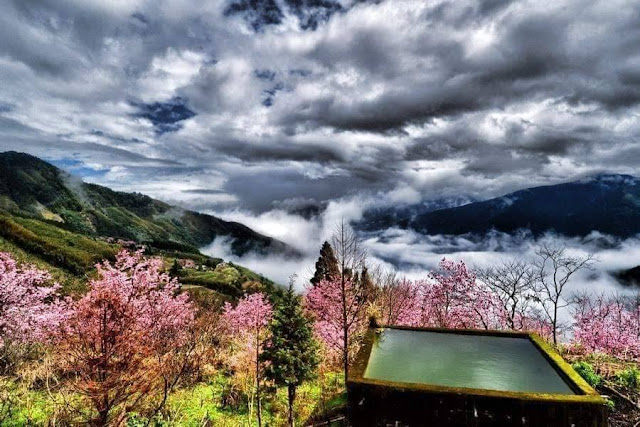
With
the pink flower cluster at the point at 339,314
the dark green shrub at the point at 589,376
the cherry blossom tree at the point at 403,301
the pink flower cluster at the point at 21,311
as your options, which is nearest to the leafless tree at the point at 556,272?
the cherry blossom tree at the point at 403,301

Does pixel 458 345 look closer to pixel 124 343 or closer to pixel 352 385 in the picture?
pixel 352 385

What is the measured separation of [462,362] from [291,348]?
12.3 metres

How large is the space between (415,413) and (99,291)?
1154 centimetres

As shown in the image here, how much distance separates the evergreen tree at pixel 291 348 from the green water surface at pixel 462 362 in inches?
346

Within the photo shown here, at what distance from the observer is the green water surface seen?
9.17 m

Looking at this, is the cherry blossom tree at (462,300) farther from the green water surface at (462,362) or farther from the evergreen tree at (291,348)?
the green water surface at (462,362)

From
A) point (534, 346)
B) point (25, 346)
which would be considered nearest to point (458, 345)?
point (534, 346)

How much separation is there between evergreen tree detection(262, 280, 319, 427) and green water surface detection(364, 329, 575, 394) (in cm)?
880

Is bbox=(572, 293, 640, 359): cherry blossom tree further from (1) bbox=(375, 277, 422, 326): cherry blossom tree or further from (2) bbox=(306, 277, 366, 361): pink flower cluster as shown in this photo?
(2) bbox=(306, 277, 366, 361): pink flower cluster

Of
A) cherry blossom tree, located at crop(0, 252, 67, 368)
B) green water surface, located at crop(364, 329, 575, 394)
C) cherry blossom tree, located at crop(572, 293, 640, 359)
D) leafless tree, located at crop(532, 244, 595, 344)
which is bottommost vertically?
cherry blossom tree, located at crop(0, 252, 67, 368)

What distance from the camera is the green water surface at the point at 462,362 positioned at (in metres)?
9.17

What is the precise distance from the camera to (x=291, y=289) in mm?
21953

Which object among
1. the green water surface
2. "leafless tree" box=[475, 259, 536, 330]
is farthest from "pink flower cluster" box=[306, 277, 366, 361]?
"leafless tree" box=[475, 259, 536, 330]

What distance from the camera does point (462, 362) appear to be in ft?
35.1
